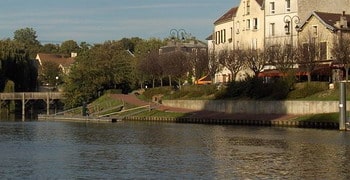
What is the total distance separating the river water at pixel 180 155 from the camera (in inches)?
1479

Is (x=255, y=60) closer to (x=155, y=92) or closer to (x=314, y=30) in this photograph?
(x=314, y=30)

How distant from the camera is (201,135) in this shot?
65.6 meters

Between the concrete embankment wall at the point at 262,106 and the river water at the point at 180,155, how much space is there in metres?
8.52

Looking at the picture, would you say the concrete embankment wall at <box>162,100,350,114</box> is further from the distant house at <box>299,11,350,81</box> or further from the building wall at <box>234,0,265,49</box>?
the building wall at <box>234,0,265,49</box>

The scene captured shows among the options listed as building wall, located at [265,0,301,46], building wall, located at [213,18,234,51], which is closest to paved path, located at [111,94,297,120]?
building wall, located at [213,18,234,51]

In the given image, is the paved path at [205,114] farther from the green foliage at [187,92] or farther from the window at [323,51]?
the window at [323,51]

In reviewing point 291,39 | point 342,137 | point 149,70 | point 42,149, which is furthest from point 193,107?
point 42,149

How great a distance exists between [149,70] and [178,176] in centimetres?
8974

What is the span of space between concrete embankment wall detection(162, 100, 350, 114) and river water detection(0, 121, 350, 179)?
336 inches

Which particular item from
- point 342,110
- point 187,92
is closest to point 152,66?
point 187,92

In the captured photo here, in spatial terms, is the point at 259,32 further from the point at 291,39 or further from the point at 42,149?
the point at 42,149

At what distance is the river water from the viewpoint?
123 feet

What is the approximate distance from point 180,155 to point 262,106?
40917 mm

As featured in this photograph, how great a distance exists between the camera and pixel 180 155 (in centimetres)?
4666
